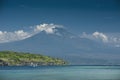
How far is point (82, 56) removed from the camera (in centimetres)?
1702

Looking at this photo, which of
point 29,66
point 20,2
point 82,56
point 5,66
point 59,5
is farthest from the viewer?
point 29,66

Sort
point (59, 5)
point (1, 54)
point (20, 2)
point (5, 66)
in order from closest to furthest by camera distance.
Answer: point (59, 5) < point (20, 2) < point (1, 54) < point (5, 66)

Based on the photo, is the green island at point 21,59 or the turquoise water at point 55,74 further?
the green island at point 21,59

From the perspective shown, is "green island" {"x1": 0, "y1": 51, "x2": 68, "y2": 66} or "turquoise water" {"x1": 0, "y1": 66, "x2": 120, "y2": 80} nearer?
"turquoise water" {"x1": 0, "y1": 66, "x2": 120, "y2": 80}

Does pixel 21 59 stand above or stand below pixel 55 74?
above

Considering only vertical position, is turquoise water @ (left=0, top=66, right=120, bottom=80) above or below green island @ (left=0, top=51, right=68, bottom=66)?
below

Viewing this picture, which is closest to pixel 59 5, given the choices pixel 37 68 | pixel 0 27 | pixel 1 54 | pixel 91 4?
pixel 91 4

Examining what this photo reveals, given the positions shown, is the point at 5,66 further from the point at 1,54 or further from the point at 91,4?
the point at 91,4

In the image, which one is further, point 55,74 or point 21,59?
point 21,59

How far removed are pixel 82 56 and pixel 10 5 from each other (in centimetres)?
628

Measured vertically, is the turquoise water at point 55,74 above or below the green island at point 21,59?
below

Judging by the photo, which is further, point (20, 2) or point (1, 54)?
point (1, 54)

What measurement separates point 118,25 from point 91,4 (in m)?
2.28

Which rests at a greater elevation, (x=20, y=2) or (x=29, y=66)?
(x=20, y=2)
